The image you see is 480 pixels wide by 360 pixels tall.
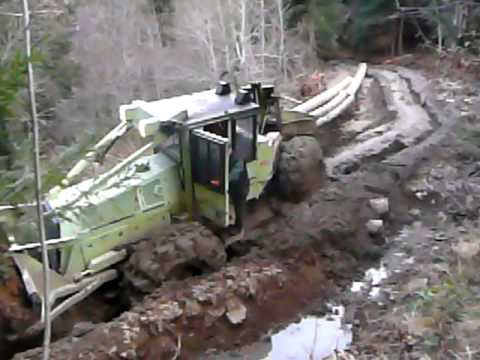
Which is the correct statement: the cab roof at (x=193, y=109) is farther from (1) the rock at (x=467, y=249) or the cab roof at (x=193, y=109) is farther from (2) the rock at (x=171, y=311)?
(1) the rock at (x=467, y=249)

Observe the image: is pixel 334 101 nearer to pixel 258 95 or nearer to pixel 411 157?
pixel 411 157

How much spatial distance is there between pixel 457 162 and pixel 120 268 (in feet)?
21.8

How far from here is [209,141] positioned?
8656 millimetres

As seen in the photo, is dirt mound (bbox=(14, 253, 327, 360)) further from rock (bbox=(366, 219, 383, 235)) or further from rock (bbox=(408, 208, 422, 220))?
rock (bbox=(408, 208, 422, 220))

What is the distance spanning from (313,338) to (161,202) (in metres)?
2.47

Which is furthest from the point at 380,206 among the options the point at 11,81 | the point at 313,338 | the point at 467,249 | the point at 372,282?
the point at 11,81

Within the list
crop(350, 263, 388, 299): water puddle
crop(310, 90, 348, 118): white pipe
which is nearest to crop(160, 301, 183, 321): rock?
crop(350, 263, 388, 299): water puddle

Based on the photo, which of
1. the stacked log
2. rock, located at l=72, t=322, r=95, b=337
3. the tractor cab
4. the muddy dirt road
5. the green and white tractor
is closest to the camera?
rock, located at l=72, t=322, r=95, b=337

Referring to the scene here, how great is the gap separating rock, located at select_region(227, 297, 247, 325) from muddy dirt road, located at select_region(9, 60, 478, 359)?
12 mm

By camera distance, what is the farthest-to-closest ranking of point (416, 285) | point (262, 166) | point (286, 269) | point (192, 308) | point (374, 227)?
point (374, 227), point (262, 166), point (286, 269), point (416, 285), point (192, 308)

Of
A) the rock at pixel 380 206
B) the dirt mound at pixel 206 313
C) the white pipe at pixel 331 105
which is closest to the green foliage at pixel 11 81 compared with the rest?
the dirt mound at pixel 206 313

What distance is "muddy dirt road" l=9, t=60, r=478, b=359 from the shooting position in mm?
8016

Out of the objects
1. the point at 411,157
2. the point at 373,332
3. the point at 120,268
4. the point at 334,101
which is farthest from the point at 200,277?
the point at 334,101

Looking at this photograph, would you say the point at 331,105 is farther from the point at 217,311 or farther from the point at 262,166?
the point at 217,311
